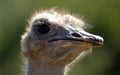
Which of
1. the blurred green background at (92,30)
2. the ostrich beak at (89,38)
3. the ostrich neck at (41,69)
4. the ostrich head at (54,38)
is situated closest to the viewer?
the ostrich beak at (89,38)

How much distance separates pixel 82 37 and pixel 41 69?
64cm

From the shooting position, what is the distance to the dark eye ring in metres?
10.7

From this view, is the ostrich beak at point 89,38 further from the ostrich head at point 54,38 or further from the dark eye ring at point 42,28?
the dark eye ring at point 42,28

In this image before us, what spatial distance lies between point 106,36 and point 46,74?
13355 mm

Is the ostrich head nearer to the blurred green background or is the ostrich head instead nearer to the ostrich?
the ostrich

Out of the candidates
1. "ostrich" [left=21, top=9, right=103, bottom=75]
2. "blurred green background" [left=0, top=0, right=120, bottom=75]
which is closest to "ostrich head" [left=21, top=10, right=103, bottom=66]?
"ostrich" [left=21, top=9, right=103, bottom=75]

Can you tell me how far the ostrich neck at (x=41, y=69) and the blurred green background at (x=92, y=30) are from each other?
34.1ft

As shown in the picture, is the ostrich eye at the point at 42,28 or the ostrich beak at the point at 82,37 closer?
the ostrich beak at the point at 82,37

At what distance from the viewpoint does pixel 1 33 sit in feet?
76.0

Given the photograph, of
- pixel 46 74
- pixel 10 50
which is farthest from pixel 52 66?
pixel 10 50

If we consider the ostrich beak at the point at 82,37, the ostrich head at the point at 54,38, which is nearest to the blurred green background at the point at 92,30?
the ostrich head at the point at 54,38

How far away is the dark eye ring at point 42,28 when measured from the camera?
421 inches

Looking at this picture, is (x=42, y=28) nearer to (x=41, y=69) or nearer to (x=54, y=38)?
(x=54, y=38)

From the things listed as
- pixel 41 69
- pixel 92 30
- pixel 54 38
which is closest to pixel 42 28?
pixel 54 38
